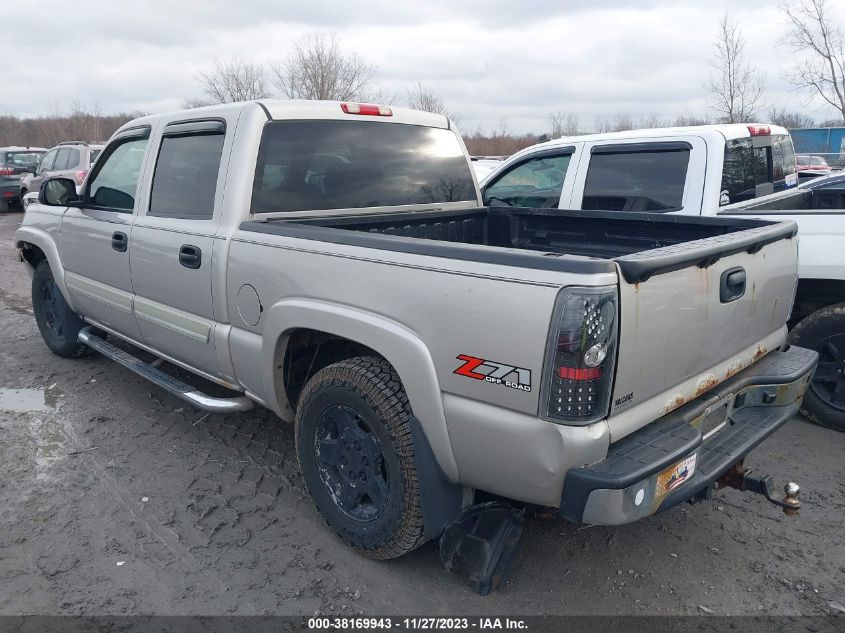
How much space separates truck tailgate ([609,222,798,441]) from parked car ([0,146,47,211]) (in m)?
20.0

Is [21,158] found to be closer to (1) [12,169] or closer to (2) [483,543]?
(1) [12,169]

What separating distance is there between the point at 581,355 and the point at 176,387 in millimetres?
2721

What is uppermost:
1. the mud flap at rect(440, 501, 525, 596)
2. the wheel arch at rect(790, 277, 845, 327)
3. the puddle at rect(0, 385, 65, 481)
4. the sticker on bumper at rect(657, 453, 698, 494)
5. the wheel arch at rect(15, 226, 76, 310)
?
the wheel arch at rect(15, 226, 76, 310)

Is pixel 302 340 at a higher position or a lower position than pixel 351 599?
higher

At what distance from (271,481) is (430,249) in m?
1.97

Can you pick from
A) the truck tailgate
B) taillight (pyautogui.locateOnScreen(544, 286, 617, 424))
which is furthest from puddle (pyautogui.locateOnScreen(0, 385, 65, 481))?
the truck tailgate

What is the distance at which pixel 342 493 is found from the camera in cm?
309

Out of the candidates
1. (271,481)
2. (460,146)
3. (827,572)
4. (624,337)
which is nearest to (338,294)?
(624,337)

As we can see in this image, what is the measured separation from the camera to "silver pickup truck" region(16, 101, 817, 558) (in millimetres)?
2227

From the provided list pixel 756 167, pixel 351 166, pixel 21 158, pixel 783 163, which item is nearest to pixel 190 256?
pixel 351 166

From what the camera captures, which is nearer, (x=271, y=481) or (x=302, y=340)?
(x=302, y=340)

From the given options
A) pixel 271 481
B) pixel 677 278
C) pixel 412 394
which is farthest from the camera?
pixel 271 481

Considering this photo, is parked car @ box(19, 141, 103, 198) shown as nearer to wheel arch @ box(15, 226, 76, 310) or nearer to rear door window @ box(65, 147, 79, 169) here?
rear door window @ box(65, 147, 79, 169)

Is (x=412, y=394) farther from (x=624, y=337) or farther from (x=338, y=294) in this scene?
(x=624, y=337)
